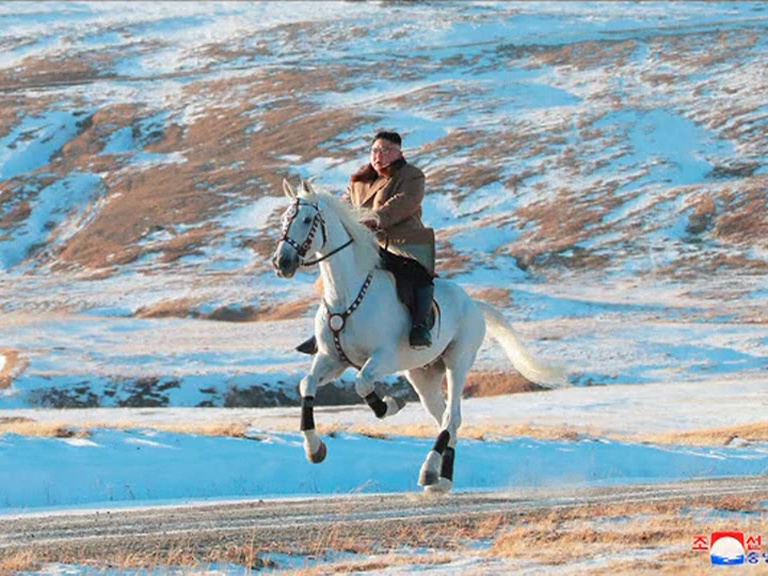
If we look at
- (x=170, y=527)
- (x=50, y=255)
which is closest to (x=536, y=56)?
(x=50, y=255)

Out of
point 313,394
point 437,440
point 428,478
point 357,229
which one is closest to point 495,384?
point 437,440

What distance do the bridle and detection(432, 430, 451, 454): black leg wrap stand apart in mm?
2886

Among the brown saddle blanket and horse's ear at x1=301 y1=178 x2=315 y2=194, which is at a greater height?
horse's ear at x1=301 y1=178 x2=315 y2=194

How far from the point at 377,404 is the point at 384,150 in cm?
316

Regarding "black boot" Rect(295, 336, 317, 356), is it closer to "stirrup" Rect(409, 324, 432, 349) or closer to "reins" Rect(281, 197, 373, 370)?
"reins" Rect(281, 197, 373, 370)

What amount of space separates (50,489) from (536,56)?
138546 mm

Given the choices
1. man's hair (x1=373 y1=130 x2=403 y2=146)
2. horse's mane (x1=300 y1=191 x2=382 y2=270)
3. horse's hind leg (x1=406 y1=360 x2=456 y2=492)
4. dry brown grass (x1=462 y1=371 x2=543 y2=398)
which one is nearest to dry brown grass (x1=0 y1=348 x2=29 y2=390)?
dry brown grass (x1=462 y1=371 x2=543 y2=398)

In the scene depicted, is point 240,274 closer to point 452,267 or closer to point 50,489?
point 452,267

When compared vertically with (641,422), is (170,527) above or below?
above

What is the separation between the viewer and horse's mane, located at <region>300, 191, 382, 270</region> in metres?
17.2

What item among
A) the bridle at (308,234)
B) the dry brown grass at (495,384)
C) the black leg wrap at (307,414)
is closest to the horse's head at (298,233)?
the bridle at (308,234)

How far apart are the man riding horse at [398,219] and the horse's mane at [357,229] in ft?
0.92

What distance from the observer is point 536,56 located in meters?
158

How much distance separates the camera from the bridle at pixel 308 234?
1595 cm
